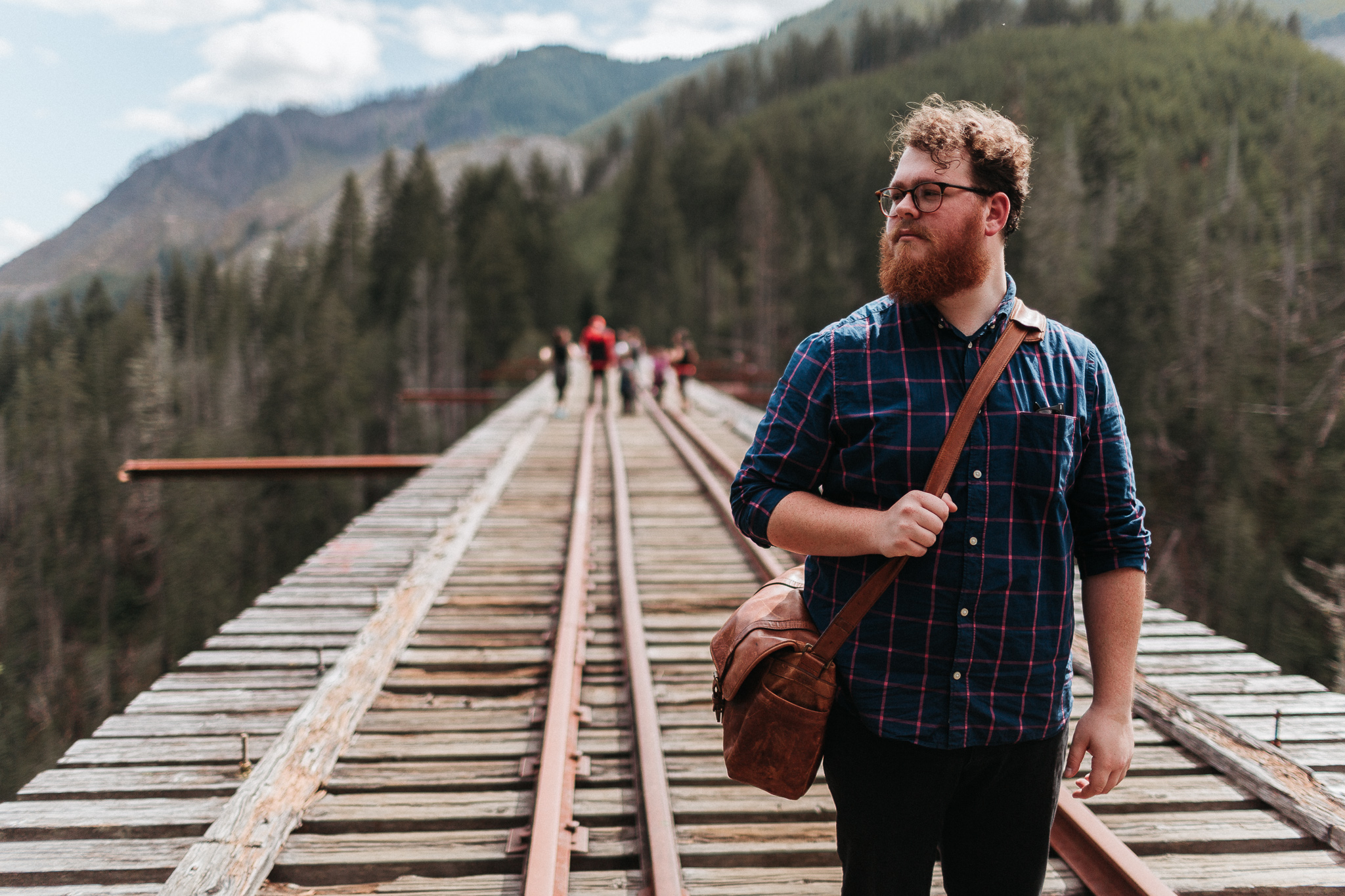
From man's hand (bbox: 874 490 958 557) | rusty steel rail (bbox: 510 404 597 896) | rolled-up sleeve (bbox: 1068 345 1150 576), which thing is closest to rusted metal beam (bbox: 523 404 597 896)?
rusty steel rail (bbox: 510 404 597 896)

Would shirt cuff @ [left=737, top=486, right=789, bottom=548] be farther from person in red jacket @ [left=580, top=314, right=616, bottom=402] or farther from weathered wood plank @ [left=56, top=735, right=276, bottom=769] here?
person in red jacket @ [left=580, top=314, right=616, bottom=402]

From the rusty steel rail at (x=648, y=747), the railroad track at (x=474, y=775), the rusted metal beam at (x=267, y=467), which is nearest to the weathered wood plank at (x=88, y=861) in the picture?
the railroad track at (x=474, y=775)

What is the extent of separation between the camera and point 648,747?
12.3 feet

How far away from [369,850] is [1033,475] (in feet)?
8.52

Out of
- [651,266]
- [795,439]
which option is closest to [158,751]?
[795,439]

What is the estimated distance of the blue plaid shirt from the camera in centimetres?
174

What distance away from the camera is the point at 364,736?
395 centimetres

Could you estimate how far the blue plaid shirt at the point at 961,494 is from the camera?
1.74 meters

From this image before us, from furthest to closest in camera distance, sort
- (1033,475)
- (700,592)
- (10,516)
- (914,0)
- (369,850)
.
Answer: (914,0) < (10,516) < (700,592) < (369,850) < (1033,475)

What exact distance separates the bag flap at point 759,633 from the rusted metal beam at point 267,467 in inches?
311

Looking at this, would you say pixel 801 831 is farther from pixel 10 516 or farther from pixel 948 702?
pixel 10 516

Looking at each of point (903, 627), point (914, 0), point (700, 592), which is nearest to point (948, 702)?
point (903, 627)

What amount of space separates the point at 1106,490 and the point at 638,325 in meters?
69.4

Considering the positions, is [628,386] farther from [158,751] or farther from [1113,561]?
[1113,561]
